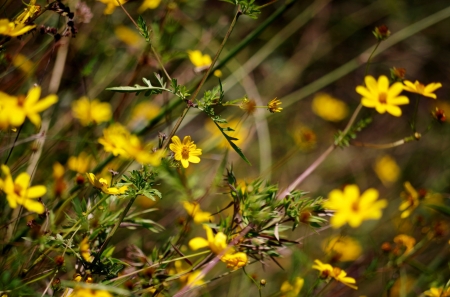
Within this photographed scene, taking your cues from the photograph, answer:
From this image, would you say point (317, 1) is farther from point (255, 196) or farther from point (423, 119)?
point (255, 196)

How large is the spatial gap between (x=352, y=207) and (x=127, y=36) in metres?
1.05

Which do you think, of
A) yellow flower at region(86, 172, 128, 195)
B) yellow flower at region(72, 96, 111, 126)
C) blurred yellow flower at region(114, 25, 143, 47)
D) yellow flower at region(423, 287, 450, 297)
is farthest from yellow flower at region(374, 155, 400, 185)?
yellow flower at region(86, 172, 128, 195)

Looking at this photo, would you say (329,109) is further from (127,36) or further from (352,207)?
(352,207)

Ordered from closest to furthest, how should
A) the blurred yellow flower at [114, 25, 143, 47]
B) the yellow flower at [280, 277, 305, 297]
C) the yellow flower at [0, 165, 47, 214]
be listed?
the yellow flower at [0, 165, 47, 214]
the yellow flower at [280, 277, 305, 297]
the blurred yellow flower at [114, 25, 143, 47]

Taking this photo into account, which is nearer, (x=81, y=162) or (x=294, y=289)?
(x=294, y=289)

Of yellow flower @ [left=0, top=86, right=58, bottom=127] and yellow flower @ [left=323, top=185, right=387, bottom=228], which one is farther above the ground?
yellow flower @ [left=0, top=86, right=58, bottom=127]

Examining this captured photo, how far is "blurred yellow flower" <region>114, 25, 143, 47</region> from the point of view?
1.50 metres

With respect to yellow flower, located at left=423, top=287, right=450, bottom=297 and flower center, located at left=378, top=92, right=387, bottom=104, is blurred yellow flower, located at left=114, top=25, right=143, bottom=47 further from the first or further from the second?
yellow flower, located at left=423, top=287, right=450, bottom=297

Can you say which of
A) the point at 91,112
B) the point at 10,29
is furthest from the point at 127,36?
the point at 10,29

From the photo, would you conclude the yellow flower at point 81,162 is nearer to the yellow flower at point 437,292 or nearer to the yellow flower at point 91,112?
the yellow flower at point 91,112

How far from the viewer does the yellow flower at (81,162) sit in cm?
100

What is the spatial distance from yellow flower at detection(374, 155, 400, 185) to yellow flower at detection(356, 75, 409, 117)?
116cm

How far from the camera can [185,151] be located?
2.43 feet

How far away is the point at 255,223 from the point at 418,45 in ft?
7.04
